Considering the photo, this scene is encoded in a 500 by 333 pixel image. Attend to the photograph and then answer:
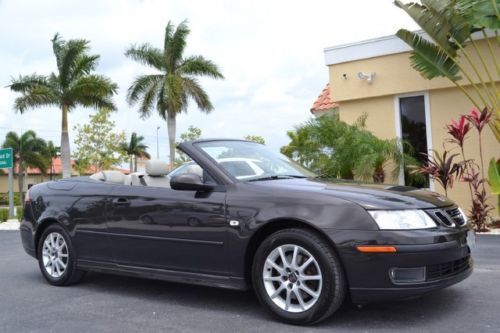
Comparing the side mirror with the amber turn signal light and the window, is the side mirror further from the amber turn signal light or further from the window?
the window

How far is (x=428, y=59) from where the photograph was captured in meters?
10.8

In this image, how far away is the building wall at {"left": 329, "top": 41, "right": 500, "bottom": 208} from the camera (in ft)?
38.0

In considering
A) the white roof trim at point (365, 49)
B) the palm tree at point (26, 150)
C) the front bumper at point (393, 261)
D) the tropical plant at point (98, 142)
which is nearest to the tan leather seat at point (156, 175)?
the front bumper at point (393, 261)

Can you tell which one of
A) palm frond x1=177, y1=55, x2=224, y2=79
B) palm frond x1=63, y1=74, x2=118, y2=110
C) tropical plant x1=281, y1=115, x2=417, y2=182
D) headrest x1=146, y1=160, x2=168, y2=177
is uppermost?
palm frond x1=177, y1=55, x2=224, y2=79

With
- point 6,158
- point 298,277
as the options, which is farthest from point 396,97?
point 6,158

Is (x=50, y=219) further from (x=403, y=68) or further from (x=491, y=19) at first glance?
(x=403, y=68)

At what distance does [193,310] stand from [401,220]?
201 centimetres

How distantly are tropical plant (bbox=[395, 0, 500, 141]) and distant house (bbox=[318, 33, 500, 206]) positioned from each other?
269 millimetres

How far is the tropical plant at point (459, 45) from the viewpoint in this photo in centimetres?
963

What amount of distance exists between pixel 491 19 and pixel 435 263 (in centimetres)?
725

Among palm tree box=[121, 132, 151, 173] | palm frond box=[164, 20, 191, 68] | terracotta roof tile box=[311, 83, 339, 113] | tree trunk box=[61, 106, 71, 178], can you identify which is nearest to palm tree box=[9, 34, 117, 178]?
tree trunk box=[61, 106, 71, 178]

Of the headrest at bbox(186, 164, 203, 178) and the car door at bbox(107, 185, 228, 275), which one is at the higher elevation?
the headrest at bbox(186, 164, 203, 178)

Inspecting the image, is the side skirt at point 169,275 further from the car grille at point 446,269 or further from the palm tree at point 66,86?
the palm tree at point 66,86

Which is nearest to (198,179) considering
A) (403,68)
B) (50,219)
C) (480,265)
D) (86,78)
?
(50,219)
